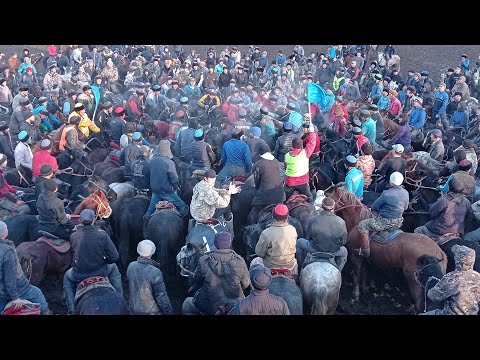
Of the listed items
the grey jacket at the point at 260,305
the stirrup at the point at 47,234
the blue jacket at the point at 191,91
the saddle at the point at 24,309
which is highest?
the blue jacket at the point at 191,91

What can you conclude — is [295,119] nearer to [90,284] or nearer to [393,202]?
[393,202]

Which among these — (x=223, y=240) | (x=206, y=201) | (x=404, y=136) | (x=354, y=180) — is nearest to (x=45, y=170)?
(x=206, y=201)

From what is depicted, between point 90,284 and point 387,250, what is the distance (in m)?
5.37

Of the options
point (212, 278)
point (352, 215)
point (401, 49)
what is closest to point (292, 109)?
point (352, 215)

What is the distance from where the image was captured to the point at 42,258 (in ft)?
29.1

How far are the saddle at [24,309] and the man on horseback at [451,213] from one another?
7237 millimetres

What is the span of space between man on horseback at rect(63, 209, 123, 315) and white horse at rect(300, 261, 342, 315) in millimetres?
3206

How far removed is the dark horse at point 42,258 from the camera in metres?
8.63

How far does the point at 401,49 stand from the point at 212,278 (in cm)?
2781

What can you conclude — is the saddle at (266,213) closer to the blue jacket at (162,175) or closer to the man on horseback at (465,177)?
the blue jacket at (162,175)

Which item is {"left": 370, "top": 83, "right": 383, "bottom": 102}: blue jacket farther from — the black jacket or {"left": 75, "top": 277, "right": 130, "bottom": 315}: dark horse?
{"left": 75, "top": 277, "right": 130, "bottom": 315}: dark horse

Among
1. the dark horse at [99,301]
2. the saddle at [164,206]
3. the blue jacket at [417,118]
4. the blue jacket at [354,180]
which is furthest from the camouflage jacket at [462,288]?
the blue jacket at [417,118]

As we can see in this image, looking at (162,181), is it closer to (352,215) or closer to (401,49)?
(352,215)

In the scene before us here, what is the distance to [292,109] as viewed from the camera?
1518 cm
